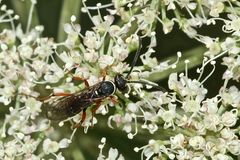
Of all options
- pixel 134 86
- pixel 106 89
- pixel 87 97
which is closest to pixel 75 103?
pixel 87 97

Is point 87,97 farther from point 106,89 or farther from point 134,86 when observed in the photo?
point 134,86

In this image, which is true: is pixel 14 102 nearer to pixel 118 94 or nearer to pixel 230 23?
pixel 118 94

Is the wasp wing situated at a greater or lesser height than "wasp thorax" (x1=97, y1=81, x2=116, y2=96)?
lesser

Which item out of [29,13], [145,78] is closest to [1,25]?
[29,13]

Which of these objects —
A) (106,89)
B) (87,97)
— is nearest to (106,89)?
(106,89)
